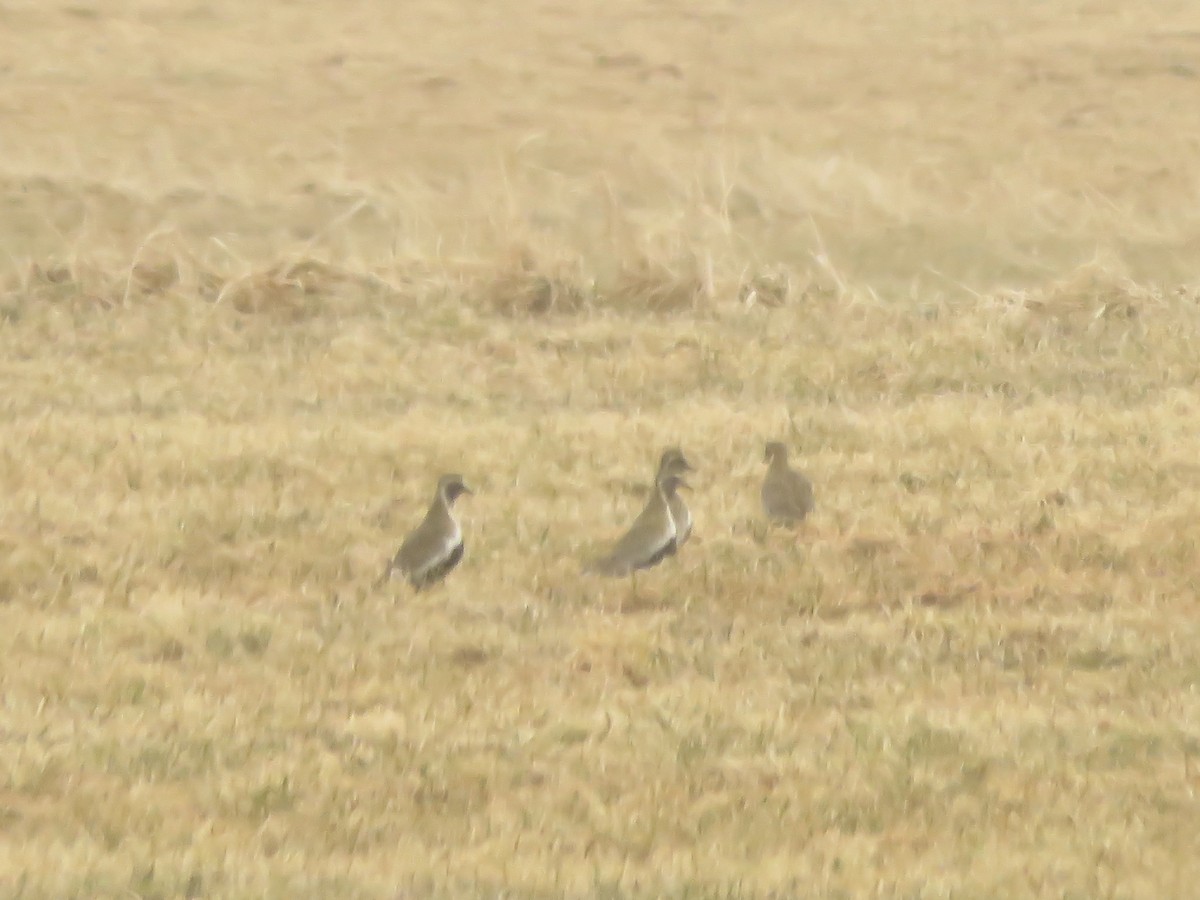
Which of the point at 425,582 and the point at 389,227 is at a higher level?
the point at 425,582

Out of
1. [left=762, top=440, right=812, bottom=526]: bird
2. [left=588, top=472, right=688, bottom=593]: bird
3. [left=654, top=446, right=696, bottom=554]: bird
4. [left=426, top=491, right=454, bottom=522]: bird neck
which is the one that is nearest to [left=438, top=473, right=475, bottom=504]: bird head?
[left=426, top=491, right=454, bottom=522]: bird neck

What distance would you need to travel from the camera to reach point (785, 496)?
30.7ft

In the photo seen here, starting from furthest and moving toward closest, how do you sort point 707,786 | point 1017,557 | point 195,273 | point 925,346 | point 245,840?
point 195,273 < point 925,346 < point 1017,557 < point 707,786 < point 245,840

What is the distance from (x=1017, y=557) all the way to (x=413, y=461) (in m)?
2.91

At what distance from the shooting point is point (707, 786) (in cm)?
627

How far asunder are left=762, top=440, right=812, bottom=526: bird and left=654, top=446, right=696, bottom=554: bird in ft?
1.20

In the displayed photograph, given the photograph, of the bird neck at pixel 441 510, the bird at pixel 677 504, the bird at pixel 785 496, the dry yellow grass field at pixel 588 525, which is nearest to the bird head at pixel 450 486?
the bird neck at pixel 441 510

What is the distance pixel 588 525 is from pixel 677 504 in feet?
2.89

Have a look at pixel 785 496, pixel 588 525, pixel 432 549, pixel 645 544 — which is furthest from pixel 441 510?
pixel 785 496

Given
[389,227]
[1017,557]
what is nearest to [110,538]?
[1017,557]

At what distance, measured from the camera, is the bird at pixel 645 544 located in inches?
324

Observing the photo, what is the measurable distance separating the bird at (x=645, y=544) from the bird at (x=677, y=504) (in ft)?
0.25

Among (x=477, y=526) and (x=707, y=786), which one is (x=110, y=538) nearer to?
(x=477, y=526)

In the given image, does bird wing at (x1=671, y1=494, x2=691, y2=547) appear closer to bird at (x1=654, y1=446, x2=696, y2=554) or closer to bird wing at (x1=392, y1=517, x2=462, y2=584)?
bird at (x1=654, y1=446, x2=696, y2=554)
